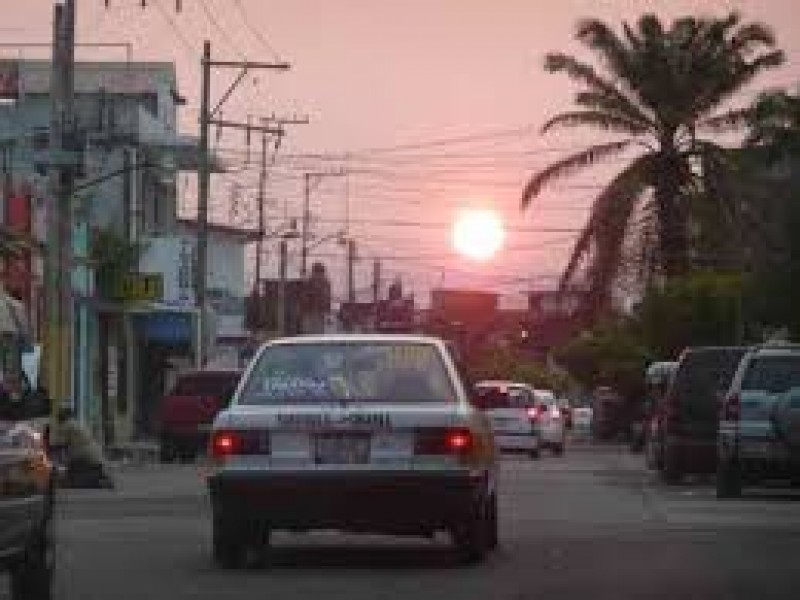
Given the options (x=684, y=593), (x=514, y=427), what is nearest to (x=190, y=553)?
(x=684, y=593)

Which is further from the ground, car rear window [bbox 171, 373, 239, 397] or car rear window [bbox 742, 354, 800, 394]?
car rear window [bbox 742, 354, 800, 394]

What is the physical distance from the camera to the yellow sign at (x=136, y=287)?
51.8 meters

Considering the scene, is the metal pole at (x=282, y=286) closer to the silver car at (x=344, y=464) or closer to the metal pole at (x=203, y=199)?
the metal pole at (x=203, y=199)

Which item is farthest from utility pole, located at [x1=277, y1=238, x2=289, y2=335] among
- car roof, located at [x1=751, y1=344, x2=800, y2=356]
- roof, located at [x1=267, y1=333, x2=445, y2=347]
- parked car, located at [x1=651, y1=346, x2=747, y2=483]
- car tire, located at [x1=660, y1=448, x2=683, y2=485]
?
roof, located at [x1=267, y1=333, x2=445, y2=347]

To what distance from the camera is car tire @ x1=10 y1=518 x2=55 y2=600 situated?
13406 mm

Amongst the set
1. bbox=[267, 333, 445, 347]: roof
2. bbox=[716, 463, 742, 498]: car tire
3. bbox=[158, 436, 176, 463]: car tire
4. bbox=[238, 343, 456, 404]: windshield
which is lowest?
bbox=[158, 436, 176, 463]: car tire

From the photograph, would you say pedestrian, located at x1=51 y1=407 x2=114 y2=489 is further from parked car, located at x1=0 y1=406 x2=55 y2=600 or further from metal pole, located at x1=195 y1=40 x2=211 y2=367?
metal pole, located at x1=195 y1=40 x2=211 y2=367

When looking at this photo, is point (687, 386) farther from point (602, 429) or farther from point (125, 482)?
point (602, 429)

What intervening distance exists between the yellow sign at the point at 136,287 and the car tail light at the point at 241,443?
118 ft

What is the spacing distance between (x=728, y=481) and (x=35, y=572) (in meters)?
14.6

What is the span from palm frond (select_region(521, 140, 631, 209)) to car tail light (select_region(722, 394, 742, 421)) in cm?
2719

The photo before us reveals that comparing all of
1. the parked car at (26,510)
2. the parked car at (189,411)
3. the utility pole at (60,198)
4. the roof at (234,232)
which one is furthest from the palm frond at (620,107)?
the parked car at (26,510)

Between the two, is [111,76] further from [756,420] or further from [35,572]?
[35,572]

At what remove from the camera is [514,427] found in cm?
4722
